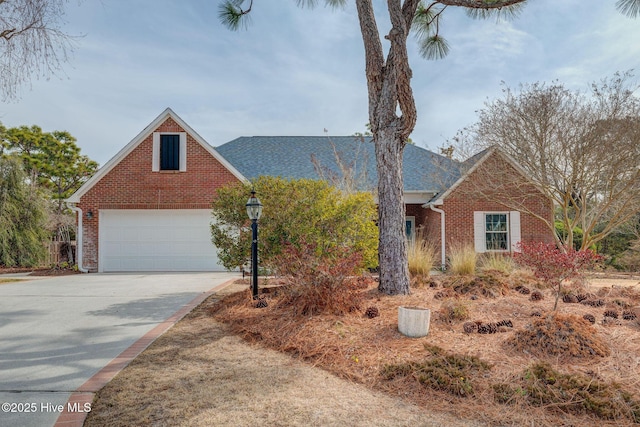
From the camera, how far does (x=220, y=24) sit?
8.98m

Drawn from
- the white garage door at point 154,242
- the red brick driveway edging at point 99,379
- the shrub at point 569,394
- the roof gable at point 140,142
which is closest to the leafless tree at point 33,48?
the roof gable at point 140,142

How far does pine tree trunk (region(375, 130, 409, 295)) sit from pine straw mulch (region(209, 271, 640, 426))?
40 cm

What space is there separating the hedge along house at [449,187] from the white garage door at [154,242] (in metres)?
3.30

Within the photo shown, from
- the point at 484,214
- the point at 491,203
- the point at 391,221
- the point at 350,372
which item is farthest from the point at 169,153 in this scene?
the point at 350,372

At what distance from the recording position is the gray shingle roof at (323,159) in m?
15.0

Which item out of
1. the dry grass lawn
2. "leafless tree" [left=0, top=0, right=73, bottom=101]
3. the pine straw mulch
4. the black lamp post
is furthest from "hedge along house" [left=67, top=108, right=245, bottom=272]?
the dry grass lawn

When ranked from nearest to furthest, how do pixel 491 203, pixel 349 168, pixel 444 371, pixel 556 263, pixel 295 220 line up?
1. pixel 444 371
2. pixel 556 263
3. pixel 295 220
4. pixel 491 203
5. pixel 349 168

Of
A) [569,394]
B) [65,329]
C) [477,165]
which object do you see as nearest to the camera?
[569,394]

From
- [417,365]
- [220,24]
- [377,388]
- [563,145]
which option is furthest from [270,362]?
[563,145]

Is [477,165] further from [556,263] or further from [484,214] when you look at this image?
[556,263]

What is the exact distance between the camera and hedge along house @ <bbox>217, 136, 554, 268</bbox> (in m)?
13.1

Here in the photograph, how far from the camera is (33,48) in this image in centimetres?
896

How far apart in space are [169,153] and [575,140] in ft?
41.4

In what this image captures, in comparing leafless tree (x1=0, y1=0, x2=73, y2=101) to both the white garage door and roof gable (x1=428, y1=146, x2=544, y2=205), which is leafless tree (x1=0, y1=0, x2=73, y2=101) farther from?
roof gable (x1=428, y1=146, x2=544, y2=205)
